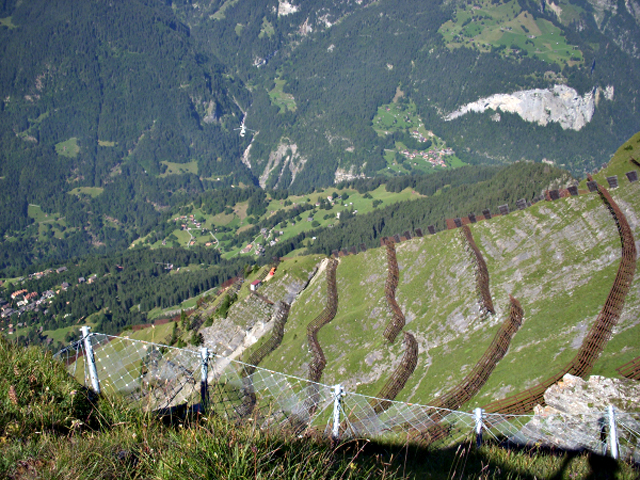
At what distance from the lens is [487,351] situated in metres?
40.3

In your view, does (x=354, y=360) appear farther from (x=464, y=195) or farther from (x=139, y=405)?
(x=464, y=195)

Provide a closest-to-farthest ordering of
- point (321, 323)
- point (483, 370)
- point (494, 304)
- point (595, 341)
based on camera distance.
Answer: point (595, 341) → point (483, 370) → point (494, 304) → point (321, 323)

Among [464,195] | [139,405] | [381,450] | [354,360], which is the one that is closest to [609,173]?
[354,360]

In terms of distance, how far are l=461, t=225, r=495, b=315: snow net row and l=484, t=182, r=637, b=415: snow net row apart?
11.2 meters

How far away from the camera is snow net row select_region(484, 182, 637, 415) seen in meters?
30.0

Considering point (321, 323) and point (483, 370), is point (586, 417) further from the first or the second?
point (321, 323)

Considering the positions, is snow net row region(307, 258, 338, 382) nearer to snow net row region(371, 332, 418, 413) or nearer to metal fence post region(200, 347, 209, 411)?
snow net row region(371, 332, 418, 413)

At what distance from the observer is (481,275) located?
2036 inches

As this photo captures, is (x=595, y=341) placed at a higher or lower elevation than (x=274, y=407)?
lower

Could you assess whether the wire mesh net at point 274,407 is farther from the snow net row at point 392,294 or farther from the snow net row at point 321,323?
the snow net row at point 321,323

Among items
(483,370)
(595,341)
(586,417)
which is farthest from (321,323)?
(586,417)

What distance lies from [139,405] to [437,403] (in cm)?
3015

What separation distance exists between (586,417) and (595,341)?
51.0ft

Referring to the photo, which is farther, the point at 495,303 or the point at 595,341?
the point at 495,303
